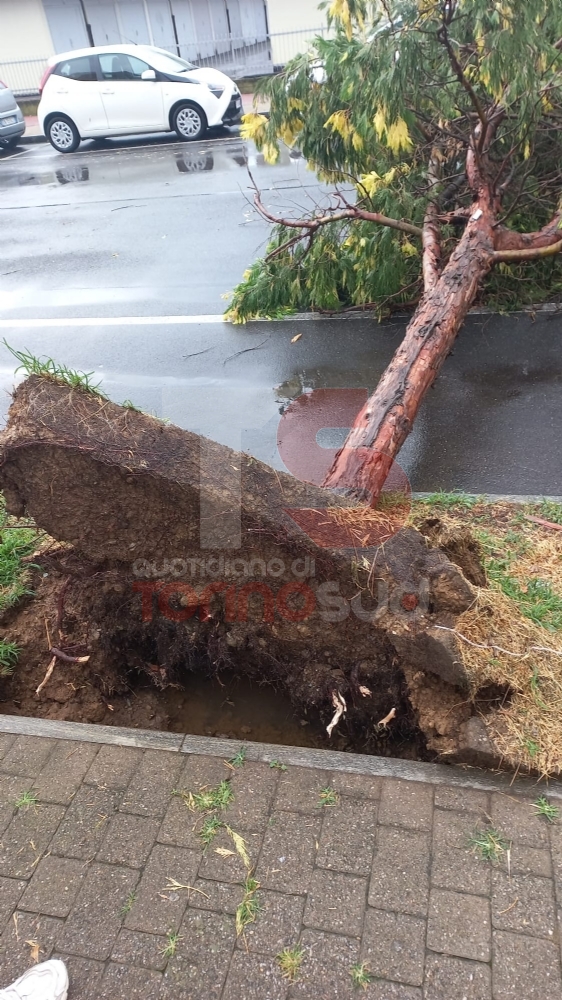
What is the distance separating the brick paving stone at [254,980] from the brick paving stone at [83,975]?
1.43ft

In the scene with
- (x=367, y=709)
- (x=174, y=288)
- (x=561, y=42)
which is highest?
(x=561, y=42)

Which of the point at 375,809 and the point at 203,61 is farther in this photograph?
the point at 203,61

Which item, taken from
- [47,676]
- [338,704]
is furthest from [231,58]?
[338,704]

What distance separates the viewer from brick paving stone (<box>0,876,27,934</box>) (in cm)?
235

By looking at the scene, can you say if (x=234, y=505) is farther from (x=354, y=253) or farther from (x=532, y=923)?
(x=354, y=253)

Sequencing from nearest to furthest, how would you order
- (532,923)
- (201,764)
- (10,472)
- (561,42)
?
(532,923) < (201,764) < (10,472) < (561,42)

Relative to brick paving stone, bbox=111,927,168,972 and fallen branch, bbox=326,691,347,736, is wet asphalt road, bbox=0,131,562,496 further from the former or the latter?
brick paving stone, bbox=111,927,168,972

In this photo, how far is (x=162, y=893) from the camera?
2355 mm

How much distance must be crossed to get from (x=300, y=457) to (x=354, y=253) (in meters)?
2.71

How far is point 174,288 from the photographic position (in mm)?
8008

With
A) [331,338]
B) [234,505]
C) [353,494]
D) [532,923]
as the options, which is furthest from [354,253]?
[532,923]

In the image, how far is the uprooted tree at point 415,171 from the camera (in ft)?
13.6

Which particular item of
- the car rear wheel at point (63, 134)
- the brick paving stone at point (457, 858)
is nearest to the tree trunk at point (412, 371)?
the brick paving stone at point (457, 858)

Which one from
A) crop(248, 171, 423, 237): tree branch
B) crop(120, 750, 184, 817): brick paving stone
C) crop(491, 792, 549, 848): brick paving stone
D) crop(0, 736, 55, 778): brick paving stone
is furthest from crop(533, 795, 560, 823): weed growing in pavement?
crop(248, 171, 423, 237): tree branch
